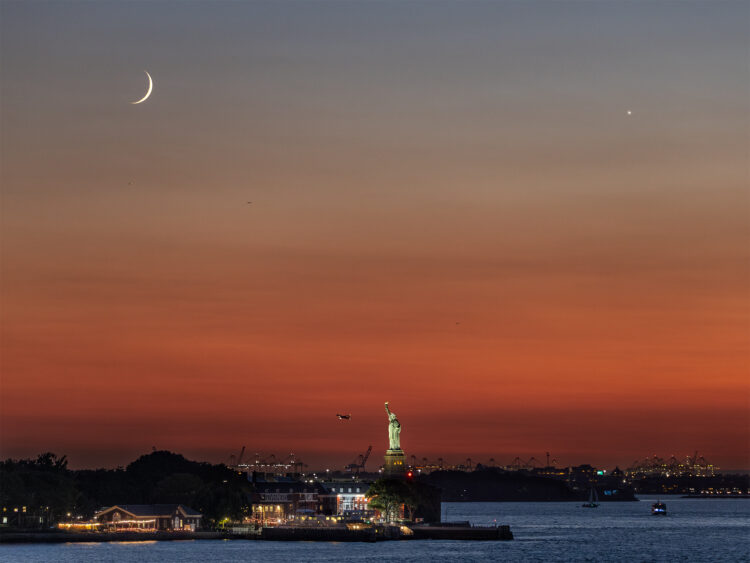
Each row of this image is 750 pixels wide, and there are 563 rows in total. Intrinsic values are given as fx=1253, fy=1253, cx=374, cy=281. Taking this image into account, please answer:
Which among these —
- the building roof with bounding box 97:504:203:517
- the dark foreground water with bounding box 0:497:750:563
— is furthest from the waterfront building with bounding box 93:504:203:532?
the dark foreground water with bounding box 0:497:750:563

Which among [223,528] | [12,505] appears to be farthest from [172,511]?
[12,505]

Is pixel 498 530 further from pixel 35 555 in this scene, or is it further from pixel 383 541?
pixel 35 555

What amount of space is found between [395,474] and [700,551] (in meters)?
54.5

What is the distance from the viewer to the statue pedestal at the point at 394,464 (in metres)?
179

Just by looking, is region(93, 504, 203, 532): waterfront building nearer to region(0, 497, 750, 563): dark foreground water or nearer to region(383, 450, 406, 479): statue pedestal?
region(0, 497, 750, 563): dark foreground water

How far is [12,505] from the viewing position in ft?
493

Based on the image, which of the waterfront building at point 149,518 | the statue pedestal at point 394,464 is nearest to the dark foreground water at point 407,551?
the waterfront building at point 149,518

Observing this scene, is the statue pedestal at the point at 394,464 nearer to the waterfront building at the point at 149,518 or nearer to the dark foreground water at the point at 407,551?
the dark foreground water at the point at 407,551

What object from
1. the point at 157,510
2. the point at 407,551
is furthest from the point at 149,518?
the point at 407,551

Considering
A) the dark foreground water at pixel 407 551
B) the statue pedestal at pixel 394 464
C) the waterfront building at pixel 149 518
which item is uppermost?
the statue pedestal at pixel 394 464

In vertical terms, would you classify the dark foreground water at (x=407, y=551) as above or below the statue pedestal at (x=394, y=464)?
below

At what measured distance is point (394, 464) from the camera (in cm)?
18138

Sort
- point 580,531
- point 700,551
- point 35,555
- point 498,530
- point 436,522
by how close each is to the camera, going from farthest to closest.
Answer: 1. point 580,531
2. point 436,522
3. point 498,530
4. point 700,551
5. point 35,555

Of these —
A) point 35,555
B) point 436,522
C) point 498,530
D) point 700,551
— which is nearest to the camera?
point 35,555
